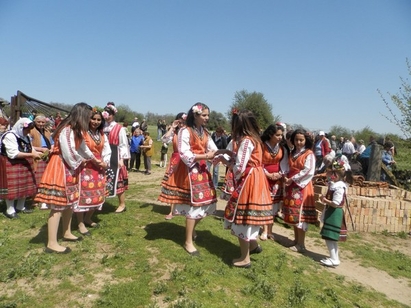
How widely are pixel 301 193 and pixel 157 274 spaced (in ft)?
8.98

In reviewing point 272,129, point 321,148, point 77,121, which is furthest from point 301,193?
point 321,148

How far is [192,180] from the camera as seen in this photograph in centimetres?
395

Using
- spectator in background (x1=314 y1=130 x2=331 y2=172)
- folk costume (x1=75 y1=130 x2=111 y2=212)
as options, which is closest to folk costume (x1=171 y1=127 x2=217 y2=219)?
folk costume (x1=75 y1=130 x2=111 y2=212)

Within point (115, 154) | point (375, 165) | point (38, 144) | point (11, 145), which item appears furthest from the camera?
point (375, 165)

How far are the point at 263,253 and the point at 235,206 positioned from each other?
115 centimetres

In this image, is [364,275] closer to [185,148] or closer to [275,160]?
[275,160]

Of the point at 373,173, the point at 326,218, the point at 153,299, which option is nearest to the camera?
the point at 153,299

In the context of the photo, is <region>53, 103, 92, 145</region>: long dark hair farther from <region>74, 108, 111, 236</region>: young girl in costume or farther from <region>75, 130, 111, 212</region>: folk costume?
<region>75, 130, 111, 212</region>: folk costume

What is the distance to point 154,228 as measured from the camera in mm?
4996

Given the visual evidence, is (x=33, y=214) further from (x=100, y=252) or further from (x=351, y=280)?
(x=351, y=280)

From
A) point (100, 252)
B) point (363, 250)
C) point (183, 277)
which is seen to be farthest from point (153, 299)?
point (363, 250)

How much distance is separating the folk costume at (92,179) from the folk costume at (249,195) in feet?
6.47

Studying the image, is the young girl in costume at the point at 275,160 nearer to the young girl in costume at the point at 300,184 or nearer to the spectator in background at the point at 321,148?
the young girl in costume at the point at 300,184

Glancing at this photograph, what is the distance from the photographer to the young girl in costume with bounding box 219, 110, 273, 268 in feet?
12.3
